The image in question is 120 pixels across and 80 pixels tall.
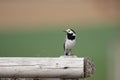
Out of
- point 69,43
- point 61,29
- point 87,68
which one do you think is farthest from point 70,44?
point 61,29

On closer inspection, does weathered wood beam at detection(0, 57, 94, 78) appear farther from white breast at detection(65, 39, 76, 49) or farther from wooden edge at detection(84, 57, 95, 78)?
white breast at detection(65, 39, 76, 49)

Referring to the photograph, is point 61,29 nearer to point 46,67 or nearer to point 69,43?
point 69,43

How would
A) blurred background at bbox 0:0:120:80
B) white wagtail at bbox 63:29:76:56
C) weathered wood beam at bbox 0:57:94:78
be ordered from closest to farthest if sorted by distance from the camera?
weathered wood beam at bbox 0:57:94:78
white wagtail at bbox 63:29:76:56
blurred background at bbox 0:0:120:80

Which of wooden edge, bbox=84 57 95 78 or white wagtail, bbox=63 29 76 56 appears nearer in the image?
wooden edge, bbox=84 57 95 78

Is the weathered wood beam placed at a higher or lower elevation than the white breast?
lower

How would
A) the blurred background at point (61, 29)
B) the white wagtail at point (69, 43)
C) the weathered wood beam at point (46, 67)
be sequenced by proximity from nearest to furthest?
1. the weathered wood beam at point (46, 67)
2. the white wagtail at point (69, 43)
3. the blurred background at point (61, 29)

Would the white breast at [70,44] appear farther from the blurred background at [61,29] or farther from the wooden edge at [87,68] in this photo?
the blurred background at [61,29]

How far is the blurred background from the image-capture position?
4.75 meters

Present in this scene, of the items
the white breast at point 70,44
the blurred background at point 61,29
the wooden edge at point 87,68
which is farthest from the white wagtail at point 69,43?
the blurred background at point 61,29

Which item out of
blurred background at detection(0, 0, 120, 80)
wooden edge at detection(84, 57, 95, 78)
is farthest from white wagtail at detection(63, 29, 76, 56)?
blurred background at detection(0, 0, 120, 80)

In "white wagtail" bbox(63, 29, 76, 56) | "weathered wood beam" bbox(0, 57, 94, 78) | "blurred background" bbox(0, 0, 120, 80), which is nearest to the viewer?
"weathered wood beam" bbox(0, 57, 94, 78)

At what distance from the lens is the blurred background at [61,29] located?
15.6ft

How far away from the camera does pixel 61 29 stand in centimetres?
482

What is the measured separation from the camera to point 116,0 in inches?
199
